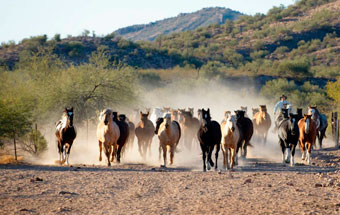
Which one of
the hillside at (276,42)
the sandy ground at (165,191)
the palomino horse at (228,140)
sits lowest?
the sandy ground at (165,191)

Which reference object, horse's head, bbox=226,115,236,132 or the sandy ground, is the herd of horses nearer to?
horse's head, bbox=226,115,236,132

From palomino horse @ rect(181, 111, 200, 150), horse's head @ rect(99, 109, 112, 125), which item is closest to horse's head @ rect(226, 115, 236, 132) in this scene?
horse's head @ rect(99, 109, 112, 125)

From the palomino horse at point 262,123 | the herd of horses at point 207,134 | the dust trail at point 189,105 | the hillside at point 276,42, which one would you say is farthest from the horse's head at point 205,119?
the hillside at point 276,42

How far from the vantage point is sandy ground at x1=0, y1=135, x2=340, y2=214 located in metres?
10.6

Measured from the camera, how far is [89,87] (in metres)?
30.2

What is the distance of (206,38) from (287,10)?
19342 millimetres

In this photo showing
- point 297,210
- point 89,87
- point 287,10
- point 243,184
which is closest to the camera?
point 297,210

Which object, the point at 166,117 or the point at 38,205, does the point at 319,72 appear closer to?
the point at 166,117

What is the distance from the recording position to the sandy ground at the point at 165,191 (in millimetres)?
10648

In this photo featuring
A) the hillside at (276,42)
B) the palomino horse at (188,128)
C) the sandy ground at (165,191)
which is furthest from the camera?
the hillside at (276,42)

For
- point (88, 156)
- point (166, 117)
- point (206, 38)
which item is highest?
point (206, 38)

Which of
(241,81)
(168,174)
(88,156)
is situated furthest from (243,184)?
(241,81)

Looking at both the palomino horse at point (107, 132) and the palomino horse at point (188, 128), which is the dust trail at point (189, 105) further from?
the palomino horse at point (107, 132)

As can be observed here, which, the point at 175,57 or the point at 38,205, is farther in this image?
the point at 175,57
